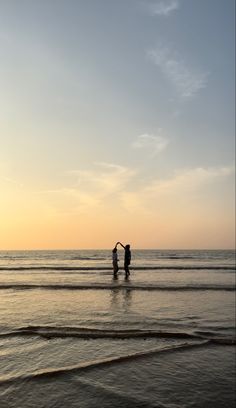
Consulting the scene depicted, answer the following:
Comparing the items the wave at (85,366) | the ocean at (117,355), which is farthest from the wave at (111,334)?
the wave at (85,366)

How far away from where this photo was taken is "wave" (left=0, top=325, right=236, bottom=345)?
376 inches

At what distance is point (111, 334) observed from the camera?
9828 mm

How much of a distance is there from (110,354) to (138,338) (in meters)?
1.58

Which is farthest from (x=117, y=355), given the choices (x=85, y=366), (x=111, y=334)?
(x=111, y=334)

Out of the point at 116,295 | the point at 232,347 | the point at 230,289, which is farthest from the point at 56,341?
the point at 230,289

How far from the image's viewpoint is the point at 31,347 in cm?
857

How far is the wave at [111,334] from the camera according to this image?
9.55 metres

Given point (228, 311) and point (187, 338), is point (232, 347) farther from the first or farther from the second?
point (228, 311)

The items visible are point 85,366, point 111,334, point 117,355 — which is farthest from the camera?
point 111,334

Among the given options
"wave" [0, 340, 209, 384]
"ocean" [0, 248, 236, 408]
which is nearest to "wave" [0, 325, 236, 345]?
"ocean" [0, 248, 236, 408]

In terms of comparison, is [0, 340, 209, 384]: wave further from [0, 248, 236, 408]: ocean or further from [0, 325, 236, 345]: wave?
[0, 325, 236, 345]: wave

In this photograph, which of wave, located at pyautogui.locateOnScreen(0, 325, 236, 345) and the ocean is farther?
wave, located at pyautogui.locateOnScreen(0, 325, 236, 345)

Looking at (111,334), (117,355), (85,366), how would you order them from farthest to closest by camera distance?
(111,334) → (117,355) → (85,366)

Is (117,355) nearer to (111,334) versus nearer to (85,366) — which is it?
(85,366)
